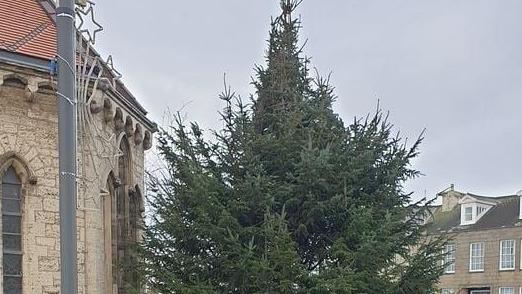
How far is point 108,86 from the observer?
1037 centimetres

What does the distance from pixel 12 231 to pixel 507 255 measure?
31360 mm

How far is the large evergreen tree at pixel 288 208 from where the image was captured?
31.0 feet

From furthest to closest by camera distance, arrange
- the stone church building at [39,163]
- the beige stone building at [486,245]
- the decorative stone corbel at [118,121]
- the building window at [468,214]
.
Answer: the building window at [468,214]
the beige stone building at [486,245]
the decorative stone corbel at [118,121]
the stone church building at [39,163]

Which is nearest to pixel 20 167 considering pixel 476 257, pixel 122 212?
pixel 122 212

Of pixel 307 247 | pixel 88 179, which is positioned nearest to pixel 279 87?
pixel 307 247

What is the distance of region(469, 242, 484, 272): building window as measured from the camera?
37469 millimetres

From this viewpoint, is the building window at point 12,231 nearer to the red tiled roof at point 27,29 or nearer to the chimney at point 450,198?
the red tiled roof at point 27,29

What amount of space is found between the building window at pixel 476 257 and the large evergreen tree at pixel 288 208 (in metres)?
28.4

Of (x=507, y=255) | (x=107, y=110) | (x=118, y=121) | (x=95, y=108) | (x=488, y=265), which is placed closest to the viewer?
(x=95, y=108)

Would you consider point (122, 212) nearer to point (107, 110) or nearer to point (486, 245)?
point (107, 110)

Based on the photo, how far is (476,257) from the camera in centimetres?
3784

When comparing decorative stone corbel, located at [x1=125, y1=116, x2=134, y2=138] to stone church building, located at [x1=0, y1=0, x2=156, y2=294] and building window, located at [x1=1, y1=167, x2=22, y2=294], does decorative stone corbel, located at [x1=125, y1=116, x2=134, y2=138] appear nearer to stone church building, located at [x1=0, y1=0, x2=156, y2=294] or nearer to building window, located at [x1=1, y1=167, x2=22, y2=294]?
stone church building, located at [x1=0, y1=0, x2=156, y2=294]

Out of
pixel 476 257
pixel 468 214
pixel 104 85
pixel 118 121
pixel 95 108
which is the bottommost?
pixel 95 108

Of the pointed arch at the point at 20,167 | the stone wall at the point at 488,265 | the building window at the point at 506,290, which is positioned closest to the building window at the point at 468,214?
the stone wall at the point at 488,265
